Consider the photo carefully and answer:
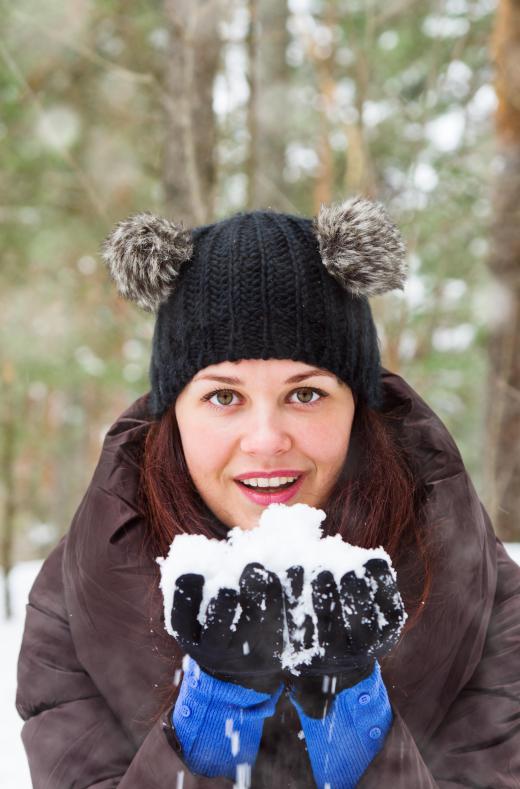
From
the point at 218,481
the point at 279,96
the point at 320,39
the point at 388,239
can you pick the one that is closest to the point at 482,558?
the point at 218,481

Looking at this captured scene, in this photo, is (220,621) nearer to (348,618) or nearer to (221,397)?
(348,618)

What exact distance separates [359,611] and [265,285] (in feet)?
2.80

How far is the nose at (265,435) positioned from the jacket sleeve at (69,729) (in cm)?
65

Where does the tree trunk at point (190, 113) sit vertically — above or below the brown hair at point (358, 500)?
above

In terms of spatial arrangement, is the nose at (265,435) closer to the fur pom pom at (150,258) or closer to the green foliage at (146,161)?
the fur pom pom at (150,258)

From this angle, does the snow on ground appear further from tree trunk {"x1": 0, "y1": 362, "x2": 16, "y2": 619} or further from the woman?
the woman

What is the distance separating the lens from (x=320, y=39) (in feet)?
21.5

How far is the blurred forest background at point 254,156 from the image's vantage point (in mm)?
4883

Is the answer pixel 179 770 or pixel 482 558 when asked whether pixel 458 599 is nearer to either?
pixel 482 558

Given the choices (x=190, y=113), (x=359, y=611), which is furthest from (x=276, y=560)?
(x=190, y=113)

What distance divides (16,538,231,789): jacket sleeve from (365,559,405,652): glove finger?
0.51 m

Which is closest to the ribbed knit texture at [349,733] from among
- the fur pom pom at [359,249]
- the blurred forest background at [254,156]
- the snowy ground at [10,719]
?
the fur pom pom at [359,249]

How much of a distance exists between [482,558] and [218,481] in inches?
28.8

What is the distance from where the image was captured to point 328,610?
1.39 m
